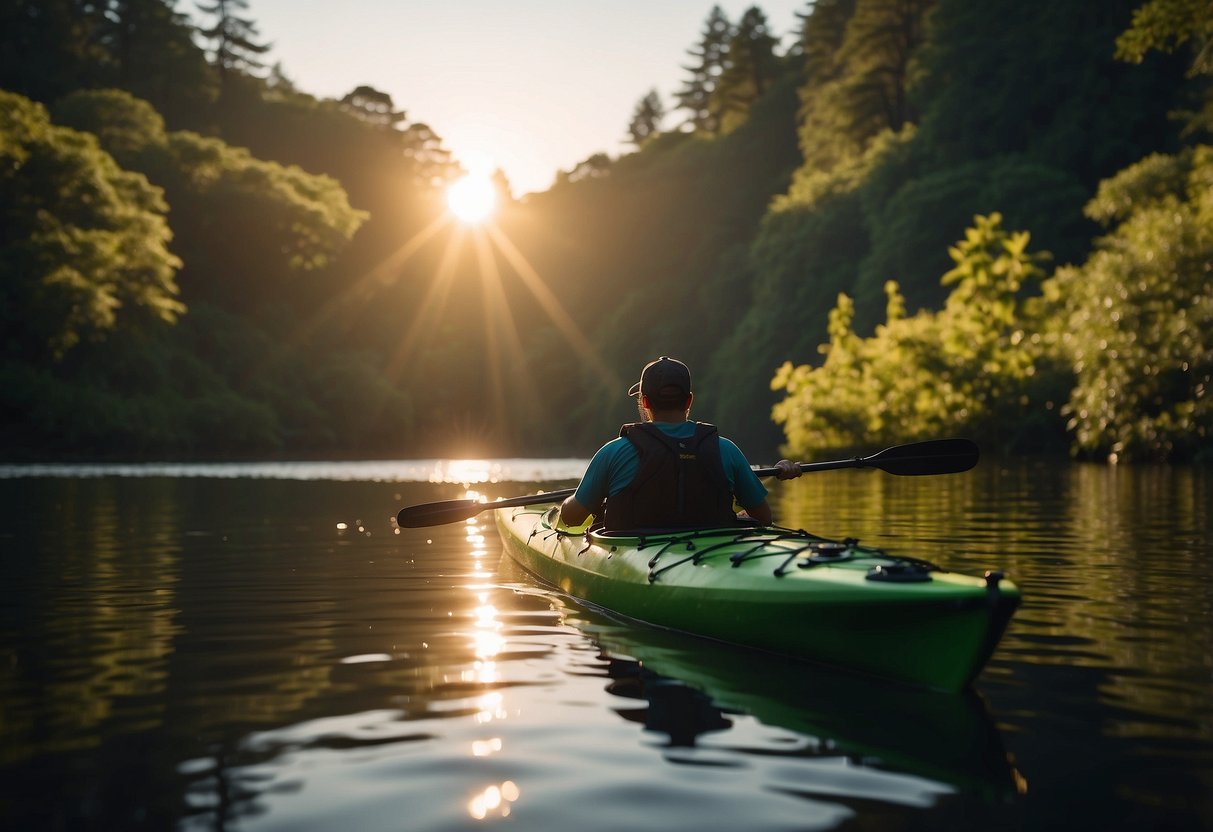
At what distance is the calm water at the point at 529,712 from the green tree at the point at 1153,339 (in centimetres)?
1652

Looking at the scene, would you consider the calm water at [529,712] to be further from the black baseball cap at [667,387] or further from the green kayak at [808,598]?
the black baseball cap at [667,387]

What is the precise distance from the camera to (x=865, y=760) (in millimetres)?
3719

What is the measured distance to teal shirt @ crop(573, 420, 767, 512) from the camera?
21.9ft

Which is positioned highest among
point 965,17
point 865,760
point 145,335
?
point 965,17

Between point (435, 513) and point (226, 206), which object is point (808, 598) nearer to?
point (435, 513)

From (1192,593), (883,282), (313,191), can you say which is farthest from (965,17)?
(1192,593)

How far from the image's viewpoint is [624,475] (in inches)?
265

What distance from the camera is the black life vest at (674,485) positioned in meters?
6.54

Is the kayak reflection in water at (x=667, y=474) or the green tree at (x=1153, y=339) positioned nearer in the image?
the kayak reflection in water at (x=667, y=474)

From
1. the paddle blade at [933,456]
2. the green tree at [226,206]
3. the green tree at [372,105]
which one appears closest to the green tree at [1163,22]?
the paddle blade at [933,456]

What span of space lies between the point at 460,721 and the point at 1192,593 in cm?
492

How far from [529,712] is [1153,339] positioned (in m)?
23.6

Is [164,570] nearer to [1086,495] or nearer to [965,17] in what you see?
[1086,495]

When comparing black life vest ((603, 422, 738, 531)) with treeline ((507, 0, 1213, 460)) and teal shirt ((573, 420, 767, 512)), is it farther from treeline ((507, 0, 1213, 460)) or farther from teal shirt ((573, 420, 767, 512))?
treeline ((507, 0, 1213, 460))
